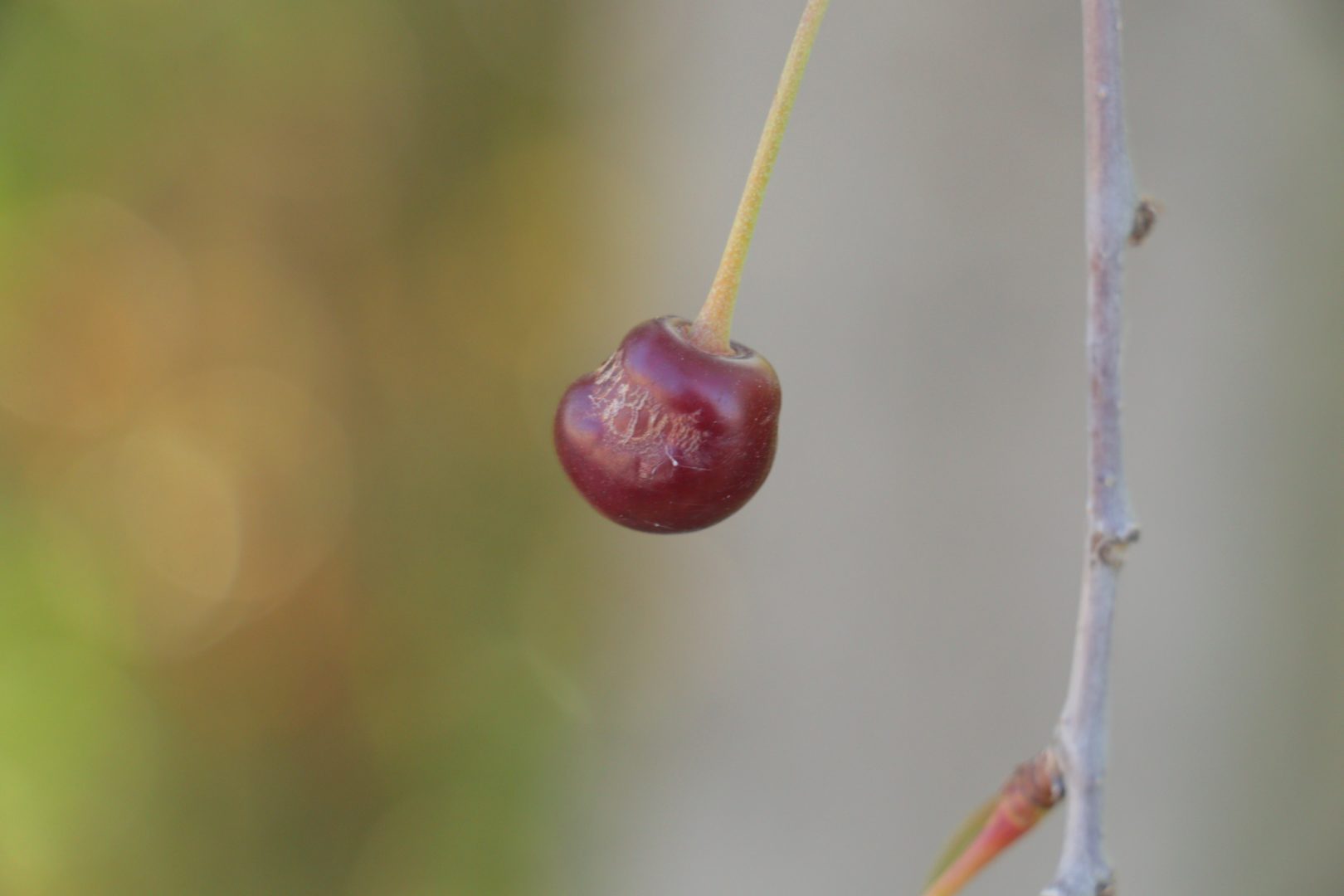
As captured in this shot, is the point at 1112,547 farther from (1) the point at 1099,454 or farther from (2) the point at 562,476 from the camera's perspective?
(2) the point at 562,476

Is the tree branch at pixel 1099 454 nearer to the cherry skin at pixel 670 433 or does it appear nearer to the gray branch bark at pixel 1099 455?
the gray branch bark at pixel 1099 455

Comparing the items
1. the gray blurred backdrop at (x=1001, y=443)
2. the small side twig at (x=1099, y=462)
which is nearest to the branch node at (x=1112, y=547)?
the small side twig at (x=1099, y=462)

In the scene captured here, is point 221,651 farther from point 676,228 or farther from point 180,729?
point 676,228

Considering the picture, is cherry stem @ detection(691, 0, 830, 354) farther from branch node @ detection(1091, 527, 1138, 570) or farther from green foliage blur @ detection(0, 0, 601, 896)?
green foliage blur @ detection(0, 0, 601, 896)

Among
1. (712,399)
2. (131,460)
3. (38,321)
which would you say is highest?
(38,321)

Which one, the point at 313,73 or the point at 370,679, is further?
the point at 370,679

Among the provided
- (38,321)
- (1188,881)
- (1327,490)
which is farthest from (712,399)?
(38,321)
